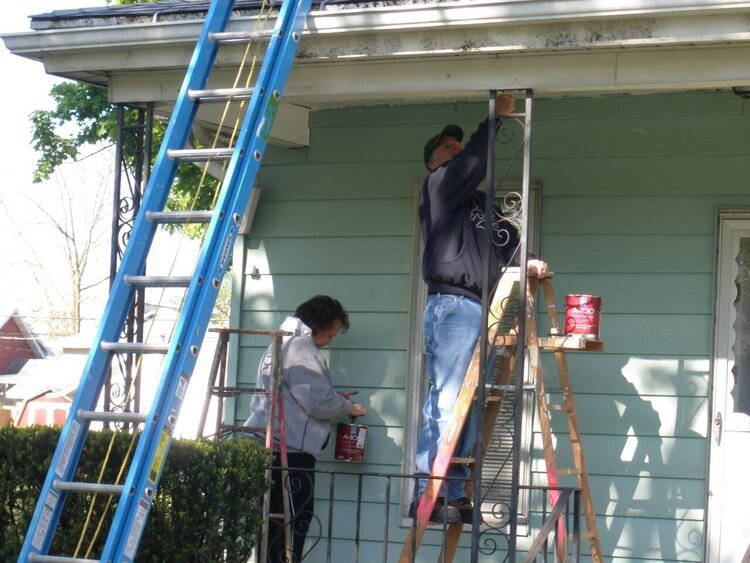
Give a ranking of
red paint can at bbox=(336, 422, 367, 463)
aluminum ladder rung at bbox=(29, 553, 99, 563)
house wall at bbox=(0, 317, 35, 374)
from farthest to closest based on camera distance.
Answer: house wall at bbox=(0, 317, 35, 374) → red paint can at bbox=(336, 422, 367, 463) → aluminum ladder rung at bbox=(29, 553, 99, 563)

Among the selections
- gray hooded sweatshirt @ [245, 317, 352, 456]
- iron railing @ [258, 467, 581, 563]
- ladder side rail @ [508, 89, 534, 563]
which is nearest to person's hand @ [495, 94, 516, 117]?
ladder side rail @ [508, 89, 534, 563]

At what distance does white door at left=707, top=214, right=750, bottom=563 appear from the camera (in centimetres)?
596

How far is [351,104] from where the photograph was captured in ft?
22.5

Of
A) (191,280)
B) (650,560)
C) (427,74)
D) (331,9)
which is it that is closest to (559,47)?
(427,74)

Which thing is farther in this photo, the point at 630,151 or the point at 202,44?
the point at 630,151

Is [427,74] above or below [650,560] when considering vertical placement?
above

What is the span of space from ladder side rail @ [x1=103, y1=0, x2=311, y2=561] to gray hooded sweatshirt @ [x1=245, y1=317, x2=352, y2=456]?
180 centimetres

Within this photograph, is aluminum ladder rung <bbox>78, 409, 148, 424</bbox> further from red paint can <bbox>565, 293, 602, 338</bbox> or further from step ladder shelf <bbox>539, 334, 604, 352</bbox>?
red paint can <bbox>565, 293, 602, 338</bbox>

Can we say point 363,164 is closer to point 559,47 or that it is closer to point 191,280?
point 559,47

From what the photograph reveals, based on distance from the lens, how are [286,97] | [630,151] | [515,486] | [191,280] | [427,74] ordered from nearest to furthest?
[191,280] < [515,486] < [427,74] < [286,97] < [630,151]

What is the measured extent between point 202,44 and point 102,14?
76 centimetres

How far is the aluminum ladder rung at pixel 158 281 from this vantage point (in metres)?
4.48

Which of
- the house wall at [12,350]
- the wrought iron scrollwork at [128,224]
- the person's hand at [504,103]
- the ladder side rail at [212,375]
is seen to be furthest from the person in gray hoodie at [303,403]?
the house wall at [12,350]

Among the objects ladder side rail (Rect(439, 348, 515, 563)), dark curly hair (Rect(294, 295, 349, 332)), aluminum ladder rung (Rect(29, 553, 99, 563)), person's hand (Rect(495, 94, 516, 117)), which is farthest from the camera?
dark curly hair (Rect(294, 295, 349, 332))
